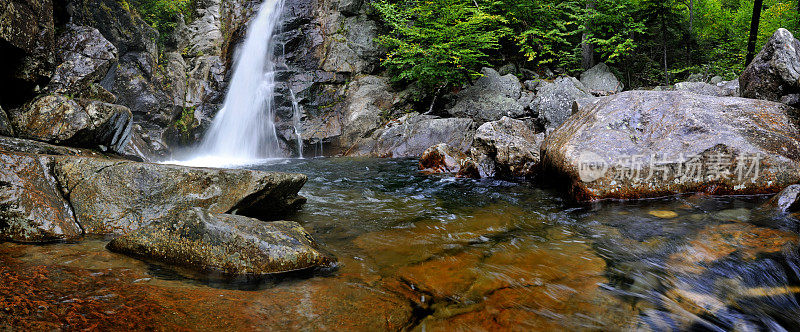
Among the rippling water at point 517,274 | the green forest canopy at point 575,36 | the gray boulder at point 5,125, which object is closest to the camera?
the rippling water at point 517,274

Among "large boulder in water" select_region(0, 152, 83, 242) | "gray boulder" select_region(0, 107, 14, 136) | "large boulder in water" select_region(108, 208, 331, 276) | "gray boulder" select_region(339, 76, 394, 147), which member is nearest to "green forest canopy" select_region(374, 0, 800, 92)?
"gray boulder" select_region(339, 76, 394, 147)

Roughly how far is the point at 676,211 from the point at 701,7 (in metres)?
19.2

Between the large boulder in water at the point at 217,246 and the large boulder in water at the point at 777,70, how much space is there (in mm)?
8716

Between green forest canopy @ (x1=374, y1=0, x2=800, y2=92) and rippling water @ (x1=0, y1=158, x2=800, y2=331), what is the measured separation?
10322 millimetres

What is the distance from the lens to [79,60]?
272 inches

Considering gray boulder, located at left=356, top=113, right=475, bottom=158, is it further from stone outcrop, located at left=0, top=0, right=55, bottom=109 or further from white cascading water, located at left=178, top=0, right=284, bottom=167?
stone outcrop, located at left=0, top=0, right=55, bottom=109

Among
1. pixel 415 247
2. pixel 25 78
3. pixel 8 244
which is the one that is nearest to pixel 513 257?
pixel 415 247

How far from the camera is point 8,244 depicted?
9.84 feet

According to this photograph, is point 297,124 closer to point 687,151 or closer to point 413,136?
point 413,136

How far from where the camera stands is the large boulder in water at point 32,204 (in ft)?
10.5

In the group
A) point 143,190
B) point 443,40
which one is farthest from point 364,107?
point 143,190

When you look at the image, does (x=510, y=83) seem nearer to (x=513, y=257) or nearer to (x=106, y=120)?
(x=513, y=257)
